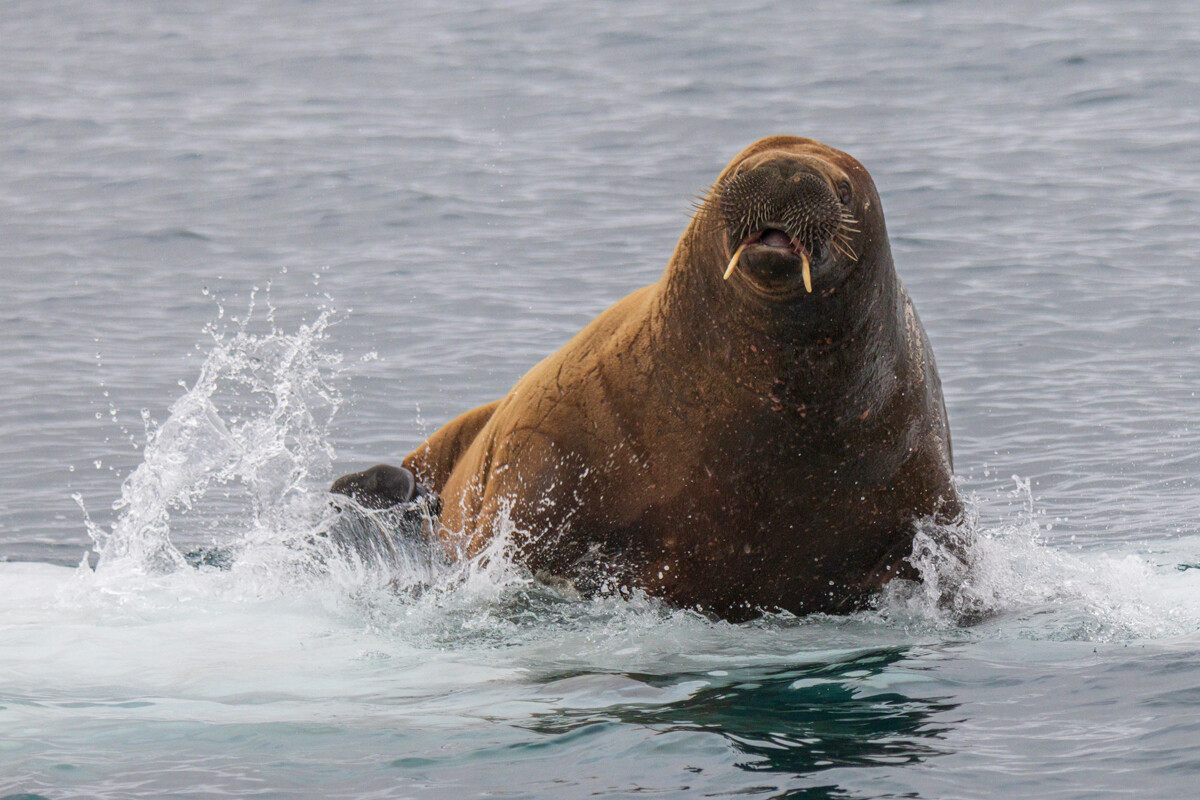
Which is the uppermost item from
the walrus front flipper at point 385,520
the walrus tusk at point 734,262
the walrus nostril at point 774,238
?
the walrus nostril at point 774,238

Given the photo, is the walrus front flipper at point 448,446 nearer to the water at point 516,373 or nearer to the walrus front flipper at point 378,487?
the walrus front flipper at point 378,487

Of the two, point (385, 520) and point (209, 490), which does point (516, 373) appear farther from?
point (385, 520)

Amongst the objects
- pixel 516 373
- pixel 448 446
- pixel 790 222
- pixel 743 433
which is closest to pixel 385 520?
pixel 448 446

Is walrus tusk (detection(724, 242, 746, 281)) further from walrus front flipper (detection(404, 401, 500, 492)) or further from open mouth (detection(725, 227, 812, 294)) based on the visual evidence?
walrus front flipper (detection(404, 401, 500, 492))

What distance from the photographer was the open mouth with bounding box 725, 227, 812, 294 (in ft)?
16.5

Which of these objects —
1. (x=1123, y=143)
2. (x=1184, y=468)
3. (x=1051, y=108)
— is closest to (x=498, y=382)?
(x=1184, y=468)

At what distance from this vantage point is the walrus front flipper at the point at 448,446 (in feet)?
24.0

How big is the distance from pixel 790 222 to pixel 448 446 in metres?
2.77

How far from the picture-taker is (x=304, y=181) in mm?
17875

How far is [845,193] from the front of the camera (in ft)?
17.4

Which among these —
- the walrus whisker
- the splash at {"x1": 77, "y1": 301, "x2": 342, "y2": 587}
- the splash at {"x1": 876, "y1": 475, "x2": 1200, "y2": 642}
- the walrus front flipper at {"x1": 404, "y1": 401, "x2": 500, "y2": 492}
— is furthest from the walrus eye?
the splash at {"x1": 77, "y1": 301, "x2": 342, "y2": 587}

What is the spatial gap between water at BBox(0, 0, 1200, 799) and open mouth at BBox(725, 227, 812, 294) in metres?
1.34

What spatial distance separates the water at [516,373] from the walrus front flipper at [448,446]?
58cm

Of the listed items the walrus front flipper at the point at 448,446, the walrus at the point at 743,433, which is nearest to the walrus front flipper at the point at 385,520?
the walrus front flipper at the point at 448,446
